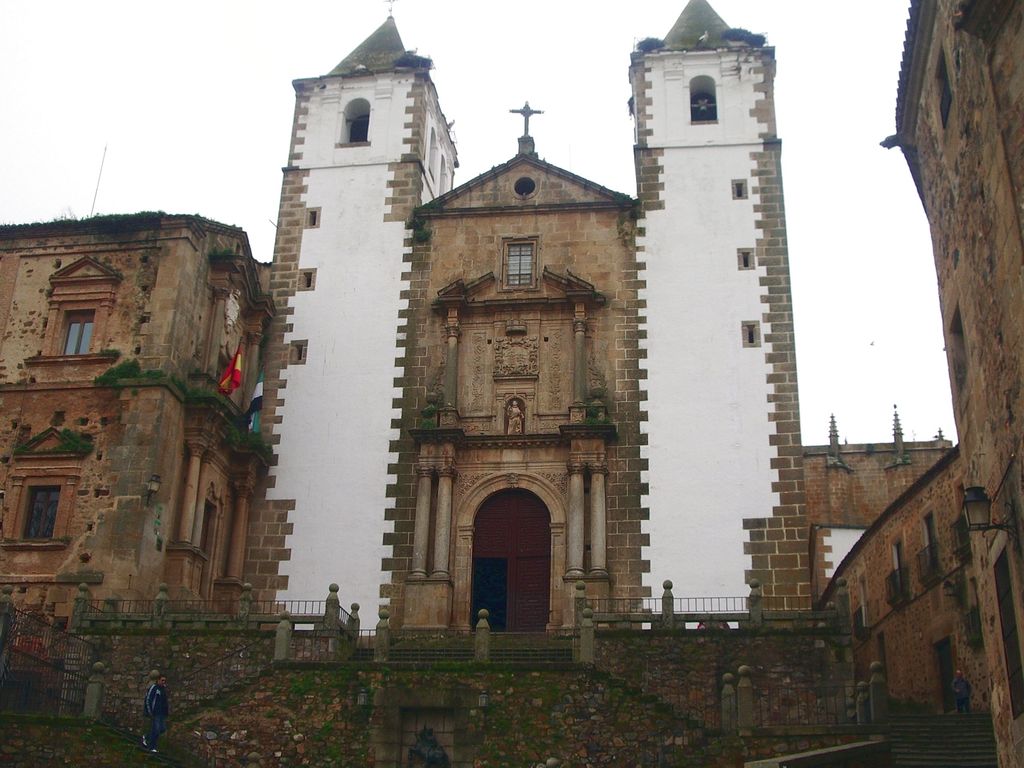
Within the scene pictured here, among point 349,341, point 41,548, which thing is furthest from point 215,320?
point 41,548

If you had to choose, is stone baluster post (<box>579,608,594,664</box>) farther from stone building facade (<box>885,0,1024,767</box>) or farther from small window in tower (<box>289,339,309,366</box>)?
small window in tower (<box>289,339,309,366</box>)

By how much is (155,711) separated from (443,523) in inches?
264

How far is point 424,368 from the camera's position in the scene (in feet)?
75.7

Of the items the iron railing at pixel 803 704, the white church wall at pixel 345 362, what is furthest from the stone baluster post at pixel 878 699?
the white church wall at pixel 345 362

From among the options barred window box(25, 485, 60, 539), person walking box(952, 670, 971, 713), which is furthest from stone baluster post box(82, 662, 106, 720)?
person walking box(952, 670, 971, 713)

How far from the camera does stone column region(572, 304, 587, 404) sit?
2217cm

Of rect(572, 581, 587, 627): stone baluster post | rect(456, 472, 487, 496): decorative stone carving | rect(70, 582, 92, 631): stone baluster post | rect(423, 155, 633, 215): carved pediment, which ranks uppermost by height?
rect(423, 155, 633, 215): carved pediment

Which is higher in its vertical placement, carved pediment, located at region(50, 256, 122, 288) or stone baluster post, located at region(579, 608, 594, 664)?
carved pediment, located at region(50, 256, 122, 288)

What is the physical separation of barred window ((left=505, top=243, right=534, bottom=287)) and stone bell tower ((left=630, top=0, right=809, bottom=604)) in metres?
2.19

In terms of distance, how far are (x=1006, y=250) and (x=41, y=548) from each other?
15362mm

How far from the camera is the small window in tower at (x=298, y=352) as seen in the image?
23.5 m

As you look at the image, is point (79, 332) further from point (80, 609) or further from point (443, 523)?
point (443, 523)

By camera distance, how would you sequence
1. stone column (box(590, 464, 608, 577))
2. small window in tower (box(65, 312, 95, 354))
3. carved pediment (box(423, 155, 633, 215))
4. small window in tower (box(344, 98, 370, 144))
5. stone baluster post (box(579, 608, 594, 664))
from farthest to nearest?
→ small window in tower (box(344, 98, 370, 144)), carved pediment (box(423, 155, 633, 215)), small window in tower (box(65, 312, 95, 354)), stone column (box(590, 464, 608, 577)), stone baluster post (box(579, 608, 594, 664))

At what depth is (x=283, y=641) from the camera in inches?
694
